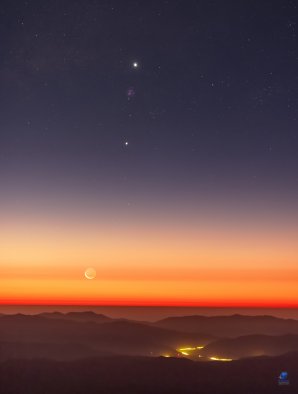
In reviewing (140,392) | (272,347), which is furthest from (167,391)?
(272,347)

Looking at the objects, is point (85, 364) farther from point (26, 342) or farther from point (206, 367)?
point (26, 342)

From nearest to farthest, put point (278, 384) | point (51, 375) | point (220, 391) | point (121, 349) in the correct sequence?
point (220, 391)
point (278, 384)
point (51, 375)
point (121, 349)

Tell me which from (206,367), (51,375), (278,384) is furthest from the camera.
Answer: (206,367)

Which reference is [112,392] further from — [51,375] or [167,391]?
[51,375]

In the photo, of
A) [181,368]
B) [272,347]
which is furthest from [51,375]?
[272,347]

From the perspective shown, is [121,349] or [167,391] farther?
[121,349]

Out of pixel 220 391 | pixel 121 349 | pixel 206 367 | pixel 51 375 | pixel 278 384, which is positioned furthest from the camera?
pixel 121 349
